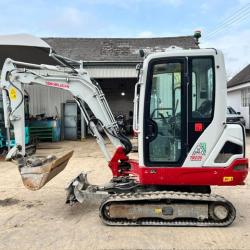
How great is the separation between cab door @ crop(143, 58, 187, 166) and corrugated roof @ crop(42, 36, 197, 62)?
1592cm

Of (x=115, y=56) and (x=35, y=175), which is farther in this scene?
(x=115, y=56)

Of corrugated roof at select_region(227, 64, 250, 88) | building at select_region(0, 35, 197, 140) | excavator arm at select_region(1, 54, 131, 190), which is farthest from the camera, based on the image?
corrugated roof at select_region(227, 64, 250, 88)

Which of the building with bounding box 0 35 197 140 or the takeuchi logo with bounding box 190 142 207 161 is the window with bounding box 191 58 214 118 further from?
the building with bounding box 0 35 197 140

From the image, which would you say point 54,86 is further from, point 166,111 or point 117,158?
point 166,111

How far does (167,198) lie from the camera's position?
6.02 metres

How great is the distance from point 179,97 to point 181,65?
1.60ft

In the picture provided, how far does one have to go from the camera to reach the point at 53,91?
22.0 m

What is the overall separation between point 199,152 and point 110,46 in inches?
772

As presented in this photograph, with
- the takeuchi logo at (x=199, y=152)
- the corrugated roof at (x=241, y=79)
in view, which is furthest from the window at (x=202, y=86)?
the corrugated roof at (x=241, y=79)

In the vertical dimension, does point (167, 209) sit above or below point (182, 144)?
below

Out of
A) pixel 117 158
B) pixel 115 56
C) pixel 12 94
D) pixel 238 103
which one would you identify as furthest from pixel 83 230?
pixel 238 103

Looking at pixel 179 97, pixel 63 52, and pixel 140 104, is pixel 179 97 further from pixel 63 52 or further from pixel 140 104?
pixel 63 52

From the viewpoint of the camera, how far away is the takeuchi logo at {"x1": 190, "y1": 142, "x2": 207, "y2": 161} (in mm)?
6133

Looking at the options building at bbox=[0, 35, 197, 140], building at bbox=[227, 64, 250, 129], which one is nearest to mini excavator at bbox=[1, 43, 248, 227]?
building at bbox=[0, 35, 197, 140]
